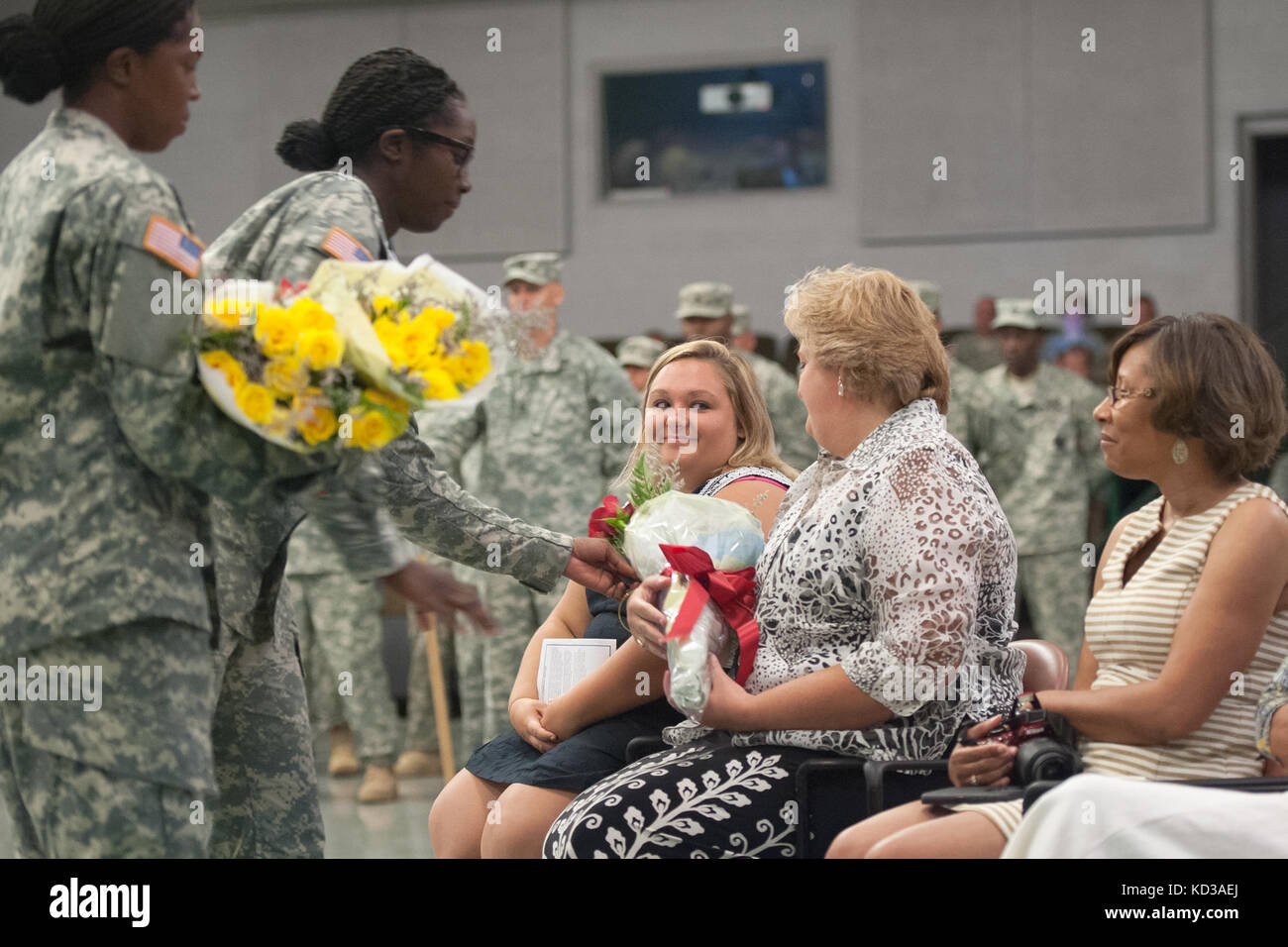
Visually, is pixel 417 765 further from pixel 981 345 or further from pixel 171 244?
pixel 171 244

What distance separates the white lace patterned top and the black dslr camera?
0.27 ft

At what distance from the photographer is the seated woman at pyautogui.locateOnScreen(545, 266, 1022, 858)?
2236 mm

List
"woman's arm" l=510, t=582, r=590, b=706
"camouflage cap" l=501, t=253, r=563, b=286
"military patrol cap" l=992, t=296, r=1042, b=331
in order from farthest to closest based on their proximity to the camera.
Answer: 1. "military patrol cap" l=992, t=296, r=1042, b=331
2. "camouflage cap" l=501, t=253, r=563, b=286
3. "woman's arm" l=510, t=582, r=590, b=706

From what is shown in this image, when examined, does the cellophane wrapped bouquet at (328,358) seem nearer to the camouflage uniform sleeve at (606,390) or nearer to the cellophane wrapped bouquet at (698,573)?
the cellophane wrapped bouquet at (698,573)

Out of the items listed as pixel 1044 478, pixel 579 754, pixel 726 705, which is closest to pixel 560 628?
pixel 579 754

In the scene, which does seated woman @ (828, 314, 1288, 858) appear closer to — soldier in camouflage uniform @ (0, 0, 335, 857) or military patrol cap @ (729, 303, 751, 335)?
soldier in camouflage uniform @ (0, 0, 335, 857)

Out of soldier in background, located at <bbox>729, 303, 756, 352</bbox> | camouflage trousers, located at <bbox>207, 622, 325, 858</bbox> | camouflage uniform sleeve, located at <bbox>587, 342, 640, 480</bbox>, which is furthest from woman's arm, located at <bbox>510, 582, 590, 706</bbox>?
soldier in background, located at <bbox>729, 303, 756, 352</bbox>

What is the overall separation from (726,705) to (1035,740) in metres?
0.46

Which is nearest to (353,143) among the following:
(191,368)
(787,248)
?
(191,368)

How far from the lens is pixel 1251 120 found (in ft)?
30.6

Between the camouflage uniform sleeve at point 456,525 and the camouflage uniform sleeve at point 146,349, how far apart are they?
2.00ft
